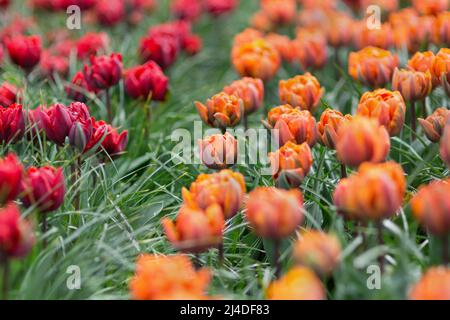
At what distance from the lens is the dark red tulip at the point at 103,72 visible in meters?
3.19

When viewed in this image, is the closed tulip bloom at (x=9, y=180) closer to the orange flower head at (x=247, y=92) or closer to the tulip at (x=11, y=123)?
the tulip at (x=11, y=123)

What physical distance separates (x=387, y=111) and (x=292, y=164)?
1.31 feet

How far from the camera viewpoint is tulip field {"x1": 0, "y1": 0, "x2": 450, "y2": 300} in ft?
6.15

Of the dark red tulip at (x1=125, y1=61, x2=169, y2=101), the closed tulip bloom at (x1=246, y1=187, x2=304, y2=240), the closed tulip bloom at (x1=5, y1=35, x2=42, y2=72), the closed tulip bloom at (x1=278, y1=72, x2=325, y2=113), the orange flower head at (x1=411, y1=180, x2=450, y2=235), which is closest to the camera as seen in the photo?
the orange flower head at (x1=411, y1=180, x2=450, y2=235)

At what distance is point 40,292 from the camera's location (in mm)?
2043

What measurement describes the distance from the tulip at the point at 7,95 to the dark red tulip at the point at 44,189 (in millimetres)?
1091

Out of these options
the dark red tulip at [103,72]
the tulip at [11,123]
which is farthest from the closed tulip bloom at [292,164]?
the dark red tulip at [103,72]

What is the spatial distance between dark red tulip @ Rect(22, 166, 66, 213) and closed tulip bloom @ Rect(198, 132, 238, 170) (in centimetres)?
52

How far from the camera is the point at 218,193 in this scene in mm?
2105

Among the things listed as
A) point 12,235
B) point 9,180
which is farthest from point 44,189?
point 12,235

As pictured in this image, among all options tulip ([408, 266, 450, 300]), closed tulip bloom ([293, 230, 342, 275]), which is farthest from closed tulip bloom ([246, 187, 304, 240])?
tulip ([408, 266, 450, 300])

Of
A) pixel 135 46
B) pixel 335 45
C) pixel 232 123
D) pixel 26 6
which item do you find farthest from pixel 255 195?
pixel 26 6

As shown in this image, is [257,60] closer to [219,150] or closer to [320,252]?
[219,150]

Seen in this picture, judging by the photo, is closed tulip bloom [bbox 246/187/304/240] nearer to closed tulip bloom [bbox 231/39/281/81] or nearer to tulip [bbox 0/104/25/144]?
tulip [bbox 0/104/25/144]
